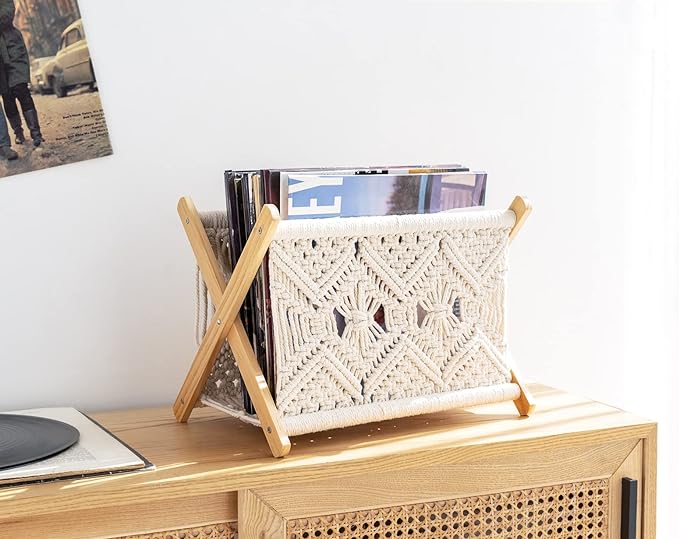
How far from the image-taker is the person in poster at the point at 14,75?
4.06ft

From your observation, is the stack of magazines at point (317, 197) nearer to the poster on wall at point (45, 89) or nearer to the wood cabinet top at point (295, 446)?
the wood cabinet top at point (295, 446)

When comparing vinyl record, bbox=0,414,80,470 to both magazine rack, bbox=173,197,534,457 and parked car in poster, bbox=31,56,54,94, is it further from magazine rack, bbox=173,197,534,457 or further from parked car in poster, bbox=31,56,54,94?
parked car in poster, bbox=31,56,54,94

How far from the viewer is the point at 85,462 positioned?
98cm

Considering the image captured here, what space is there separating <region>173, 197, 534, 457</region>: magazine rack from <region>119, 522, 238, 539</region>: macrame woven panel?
4.1 inches

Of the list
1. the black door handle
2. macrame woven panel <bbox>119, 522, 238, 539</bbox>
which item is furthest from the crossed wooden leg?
the black door handle

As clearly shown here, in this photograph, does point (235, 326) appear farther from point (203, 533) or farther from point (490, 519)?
point (490, 519)

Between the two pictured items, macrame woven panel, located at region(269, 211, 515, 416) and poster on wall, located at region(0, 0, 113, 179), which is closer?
macrame woven panel, located at region(269, 211, 515, 416)

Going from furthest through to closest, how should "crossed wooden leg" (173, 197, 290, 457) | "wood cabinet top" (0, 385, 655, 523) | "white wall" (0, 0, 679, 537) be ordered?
"white wall" (0, 0, 679, 537) < "crossed wooden leg" (173, 197, 290, 457) < "wood cabinet top" (0, 385, 655, 523)

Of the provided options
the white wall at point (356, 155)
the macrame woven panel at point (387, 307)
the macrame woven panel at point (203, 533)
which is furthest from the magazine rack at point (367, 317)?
the white wall at point (356, 155)

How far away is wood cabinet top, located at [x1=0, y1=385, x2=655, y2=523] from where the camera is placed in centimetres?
93

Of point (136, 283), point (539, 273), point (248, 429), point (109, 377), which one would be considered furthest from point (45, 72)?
point (539, 273)

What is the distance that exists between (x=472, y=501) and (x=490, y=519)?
0.14 feet

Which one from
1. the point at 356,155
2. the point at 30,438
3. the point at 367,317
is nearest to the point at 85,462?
the point at 30,438

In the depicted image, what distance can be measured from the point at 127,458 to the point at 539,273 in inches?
35.7
